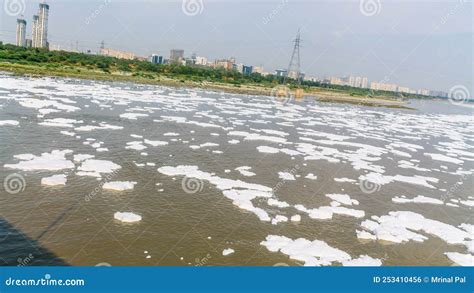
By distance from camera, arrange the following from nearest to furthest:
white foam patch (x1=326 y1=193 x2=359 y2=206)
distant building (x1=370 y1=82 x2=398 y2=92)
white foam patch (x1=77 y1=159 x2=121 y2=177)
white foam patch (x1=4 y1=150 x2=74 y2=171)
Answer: white foam patch (x1=4 y1=150 x2=74 y2=171) → white foam patch (x1=77 y1=159 x2=121 y2=177) → white foam patch (x1=326 y1=193 x2=359 y2=206) → distant building (x1=370 y1=82 x2=398 y2=92)

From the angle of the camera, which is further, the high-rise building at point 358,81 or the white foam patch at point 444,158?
the high-rise building at point 358,81

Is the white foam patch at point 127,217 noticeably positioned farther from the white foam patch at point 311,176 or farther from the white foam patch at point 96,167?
the white foam patch at point 311,176

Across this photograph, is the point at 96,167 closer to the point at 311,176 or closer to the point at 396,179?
the point at 311,176

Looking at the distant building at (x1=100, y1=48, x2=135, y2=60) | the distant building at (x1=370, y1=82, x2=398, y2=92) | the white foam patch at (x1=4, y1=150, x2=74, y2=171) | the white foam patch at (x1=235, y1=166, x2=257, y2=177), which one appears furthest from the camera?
the distant building at (x1=370, y1=82, x2=398, y2=92)

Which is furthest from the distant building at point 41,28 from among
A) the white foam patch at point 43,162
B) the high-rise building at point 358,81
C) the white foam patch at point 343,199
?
the high-rise building at point 358,81

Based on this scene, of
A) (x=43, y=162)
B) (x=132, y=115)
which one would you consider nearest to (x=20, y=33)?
(x=132, y=115)

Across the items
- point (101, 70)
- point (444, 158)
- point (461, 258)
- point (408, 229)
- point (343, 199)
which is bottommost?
point (461, 258)

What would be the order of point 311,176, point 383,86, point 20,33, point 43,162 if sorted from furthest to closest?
point 383,86 → point 20,33 → point 311,176 → point 43,162

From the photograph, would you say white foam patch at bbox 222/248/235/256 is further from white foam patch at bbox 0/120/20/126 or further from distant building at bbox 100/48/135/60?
distant building at bbox 100/48/135/60

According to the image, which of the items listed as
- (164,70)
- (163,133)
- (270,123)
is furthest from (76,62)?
(163,133)

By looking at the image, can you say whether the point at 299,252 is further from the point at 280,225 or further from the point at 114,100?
the point at 114,100

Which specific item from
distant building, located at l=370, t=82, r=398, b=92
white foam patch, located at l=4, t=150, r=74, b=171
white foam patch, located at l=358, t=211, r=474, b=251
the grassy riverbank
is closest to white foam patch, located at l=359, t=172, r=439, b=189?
white foam patch, located at l=358, t=211, r=474, b=251

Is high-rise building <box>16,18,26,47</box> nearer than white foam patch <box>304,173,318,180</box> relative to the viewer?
No

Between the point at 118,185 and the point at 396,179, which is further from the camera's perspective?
the point at 396,179
